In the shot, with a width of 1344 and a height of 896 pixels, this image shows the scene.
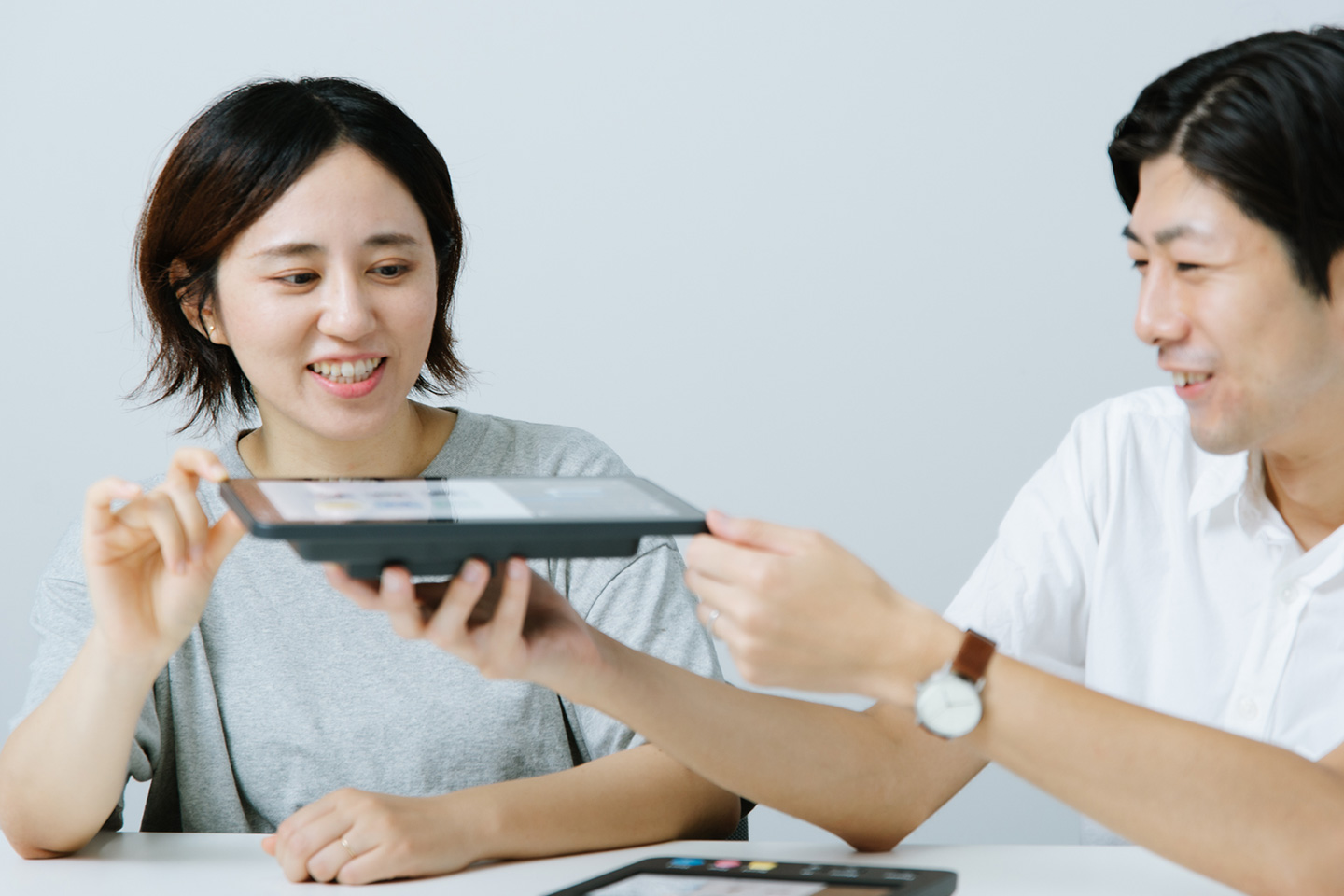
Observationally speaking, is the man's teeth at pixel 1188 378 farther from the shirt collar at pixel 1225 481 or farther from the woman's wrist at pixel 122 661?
the woman's wrist at pixel 122 661

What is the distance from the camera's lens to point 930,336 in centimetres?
273

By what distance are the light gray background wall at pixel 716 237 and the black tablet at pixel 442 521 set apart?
1670 millimetres

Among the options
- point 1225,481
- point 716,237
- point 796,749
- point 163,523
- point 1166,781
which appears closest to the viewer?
point 1166,781

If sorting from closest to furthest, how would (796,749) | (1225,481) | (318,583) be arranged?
(796,749) < (1225,481) < (318,583)

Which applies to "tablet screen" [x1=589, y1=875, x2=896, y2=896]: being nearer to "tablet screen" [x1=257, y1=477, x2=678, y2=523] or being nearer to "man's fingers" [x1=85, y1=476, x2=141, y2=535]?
"tablet screen" [x1=257, y1=477, x2=678, y2=523]

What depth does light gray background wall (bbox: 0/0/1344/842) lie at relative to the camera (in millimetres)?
2707

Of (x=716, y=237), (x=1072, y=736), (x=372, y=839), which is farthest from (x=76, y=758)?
(x=716, y=237)

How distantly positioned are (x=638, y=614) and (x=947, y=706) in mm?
581

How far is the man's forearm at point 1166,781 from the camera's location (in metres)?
1.03

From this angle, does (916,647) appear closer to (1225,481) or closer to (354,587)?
(354,587)

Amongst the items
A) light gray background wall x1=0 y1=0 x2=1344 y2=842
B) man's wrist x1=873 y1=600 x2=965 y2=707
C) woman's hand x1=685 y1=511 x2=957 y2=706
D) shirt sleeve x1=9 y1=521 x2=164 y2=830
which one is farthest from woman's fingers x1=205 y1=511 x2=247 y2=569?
light gray background wall x1=0 y1=0 x2=1344 y2=842

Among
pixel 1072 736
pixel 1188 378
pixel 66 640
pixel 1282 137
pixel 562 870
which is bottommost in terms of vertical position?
pixel 562 870

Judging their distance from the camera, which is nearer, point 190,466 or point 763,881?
point 763,881

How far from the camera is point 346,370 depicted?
1.54 meters
